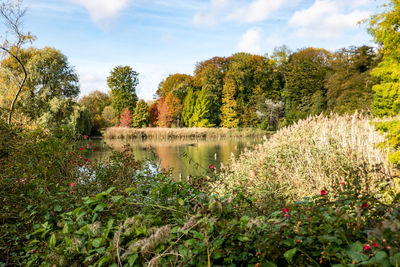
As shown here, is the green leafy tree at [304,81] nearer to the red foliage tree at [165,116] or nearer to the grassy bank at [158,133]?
the grassy bank at [158,133]

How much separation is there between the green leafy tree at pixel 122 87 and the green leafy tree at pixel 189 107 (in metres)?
6.36

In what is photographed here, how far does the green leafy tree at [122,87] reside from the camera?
111 ft

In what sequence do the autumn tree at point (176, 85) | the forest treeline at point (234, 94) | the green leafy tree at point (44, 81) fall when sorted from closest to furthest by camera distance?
the green leafy tree at point (44, 81) < the forest treeline at point (234, 94) < the autumn tree at point (176, 85)

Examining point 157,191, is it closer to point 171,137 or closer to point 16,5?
point 16,5

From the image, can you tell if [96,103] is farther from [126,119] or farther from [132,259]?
[132,259]

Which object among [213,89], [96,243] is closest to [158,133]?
[213,89]

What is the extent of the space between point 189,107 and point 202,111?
2012 mm

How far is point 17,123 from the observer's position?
17.5ft

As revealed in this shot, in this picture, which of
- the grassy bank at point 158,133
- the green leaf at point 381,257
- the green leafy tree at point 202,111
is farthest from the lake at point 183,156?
the green leafy tree at point 202,111

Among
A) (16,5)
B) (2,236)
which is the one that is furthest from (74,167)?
(16,5)

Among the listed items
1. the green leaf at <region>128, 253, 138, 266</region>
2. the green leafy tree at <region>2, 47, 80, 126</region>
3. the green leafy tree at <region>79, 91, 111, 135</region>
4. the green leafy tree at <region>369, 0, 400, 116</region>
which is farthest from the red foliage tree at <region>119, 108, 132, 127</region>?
the green leaf at <region>128, 253, 138, 266</region>

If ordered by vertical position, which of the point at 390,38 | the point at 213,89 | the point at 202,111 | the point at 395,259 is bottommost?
the point at 395,259

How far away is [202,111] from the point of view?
3166 centimetres

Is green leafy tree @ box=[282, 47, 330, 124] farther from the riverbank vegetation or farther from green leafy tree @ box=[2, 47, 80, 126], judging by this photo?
green leafy tree @ box=[2, 47, 80, 126]
